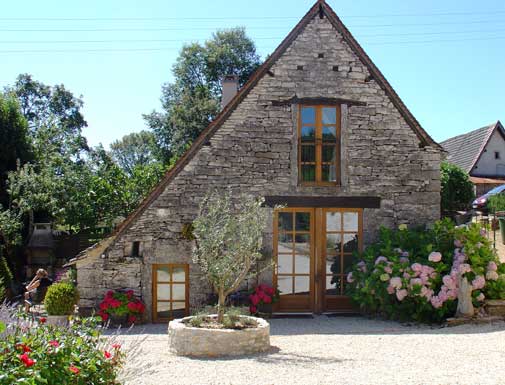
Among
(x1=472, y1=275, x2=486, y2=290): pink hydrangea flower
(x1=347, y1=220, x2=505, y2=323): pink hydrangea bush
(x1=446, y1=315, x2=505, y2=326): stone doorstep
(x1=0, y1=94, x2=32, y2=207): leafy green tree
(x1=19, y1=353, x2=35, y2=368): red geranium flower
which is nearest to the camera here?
(x1=19, y1=353, x2=35, y2=368): red geranium flower

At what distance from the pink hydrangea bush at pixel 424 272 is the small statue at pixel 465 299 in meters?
0.13

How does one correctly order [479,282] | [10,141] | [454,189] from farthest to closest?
1. [454,189]
2. [10,141]
3. [479,282]

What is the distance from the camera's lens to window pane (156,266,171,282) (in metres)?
11.2

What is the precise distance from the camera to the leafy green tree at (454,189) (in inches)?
854

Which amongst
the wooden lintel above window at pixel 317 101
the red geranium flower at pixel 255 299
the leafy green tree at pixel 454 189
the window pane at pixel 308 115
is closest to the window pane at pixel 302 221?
the red geranium flower at pixel 255 299

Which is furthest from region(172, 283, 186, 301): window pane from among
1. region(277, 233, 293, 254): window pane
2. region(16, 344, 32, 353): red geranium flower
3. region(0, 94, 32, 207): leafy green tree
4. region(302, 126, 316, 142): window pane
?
region(0, 94, 32, 207): leafy green tree

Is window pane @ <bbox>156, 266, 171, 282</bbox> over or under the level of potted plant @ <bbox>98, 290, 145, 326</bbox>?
over

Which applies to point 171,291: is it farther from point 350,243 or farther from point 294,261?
point 350,243

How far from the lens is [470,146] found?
100ft

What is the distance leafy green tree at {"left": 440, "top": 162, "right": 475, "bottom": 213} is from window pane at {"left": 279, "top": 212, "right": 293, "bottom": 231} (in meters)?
11.8

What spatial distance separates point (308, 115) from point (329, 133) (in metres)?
0.55

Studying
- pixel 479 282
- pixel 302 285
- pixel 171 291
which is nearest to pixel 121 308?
pixel 171 291

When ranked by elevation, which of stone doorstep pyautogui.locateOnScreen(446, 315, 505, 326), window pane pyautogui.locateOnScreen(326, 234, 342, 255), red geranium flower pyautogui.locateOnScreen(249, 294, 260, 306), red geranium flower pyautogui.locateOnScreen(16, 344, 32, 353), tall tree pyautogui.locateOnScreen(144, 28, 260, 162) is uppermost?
tall tree pyautogui.locateOnScreen(144, 28, 260, 162)

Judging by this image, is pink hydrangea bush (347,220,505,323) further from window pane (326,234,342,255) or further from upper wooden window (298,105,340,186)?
upper wooden window (298,105,340,186)
